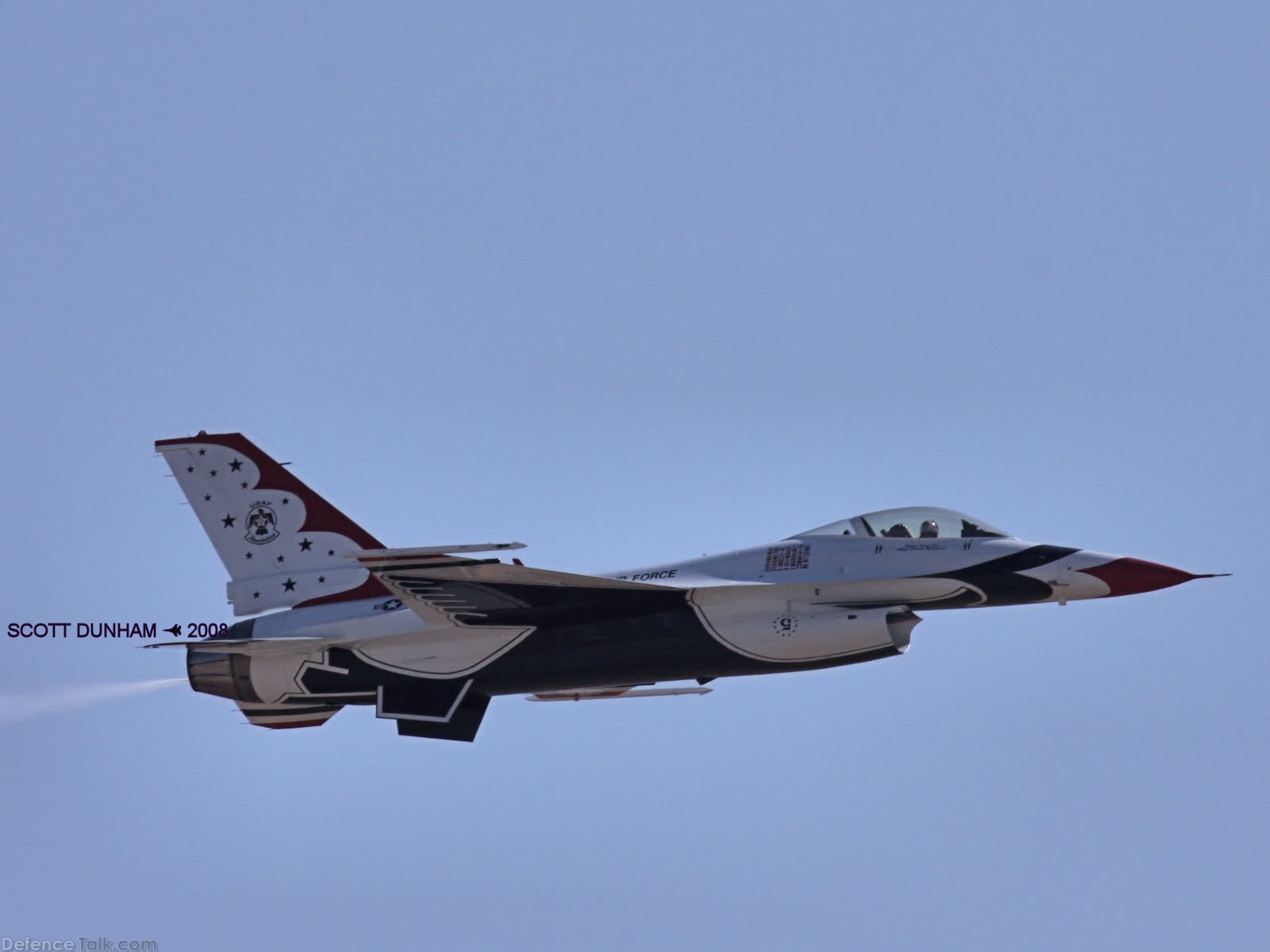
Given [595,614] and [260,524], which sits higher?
[260,524]

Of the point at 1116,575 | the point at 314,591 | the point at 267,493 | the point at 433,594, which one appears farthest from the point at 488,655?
the point at 1116,575

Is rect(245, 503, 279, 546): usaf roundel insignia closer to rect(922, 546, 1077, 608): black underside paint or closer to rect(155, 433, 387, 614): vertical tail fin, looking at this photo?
rect(155, 433, 387, 614): vertical tail fin

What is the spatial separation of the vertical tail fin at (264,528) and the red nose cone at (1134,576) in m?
8.86

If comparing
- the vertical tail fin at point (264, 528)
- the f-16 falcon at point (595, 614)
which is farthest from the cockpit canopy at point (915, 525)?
the vertical tail fin at point (264, 528)

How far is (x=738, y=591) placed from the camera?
20.7m

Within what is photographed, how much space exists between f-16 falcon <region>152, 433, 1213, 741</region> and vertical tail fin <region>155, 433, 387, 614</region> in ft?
0.16

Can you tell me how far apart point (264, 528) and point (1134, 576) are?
1111 cm

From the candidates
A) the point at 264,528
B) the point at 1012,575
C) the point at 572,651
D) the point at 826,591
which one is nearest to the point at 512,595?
the point at 572,651

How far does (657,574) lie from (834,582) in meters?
2.29

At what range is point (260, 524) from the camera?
23109 mm

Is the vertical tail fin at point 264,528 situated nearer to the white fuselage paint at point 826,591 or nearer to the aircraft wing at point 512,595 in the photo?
the aircraft wing at point 512,595

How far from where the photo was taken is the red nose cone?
1988 centimetres

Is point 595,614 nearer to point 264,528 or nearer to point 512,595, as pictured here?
point 512,595

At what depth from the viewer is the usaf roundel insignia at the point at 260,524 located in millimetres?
23016
